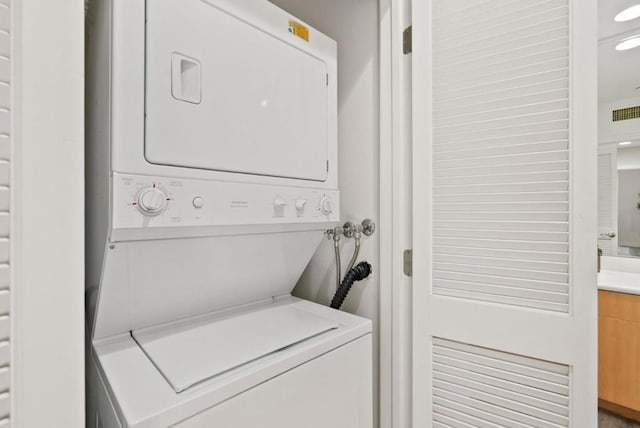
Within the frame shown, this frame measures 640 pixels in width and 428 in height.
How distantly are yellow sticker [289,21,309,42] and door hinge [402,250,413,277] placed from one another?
1105 mm

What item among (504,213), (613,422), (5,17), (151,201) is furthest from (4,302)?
(613,422)

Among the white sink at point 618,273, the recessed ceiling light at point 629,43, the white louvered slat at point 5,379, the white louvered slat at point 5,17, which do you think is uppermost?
the recessed ceiling light at point 629,43

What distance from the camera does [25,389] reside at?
0.44 metres

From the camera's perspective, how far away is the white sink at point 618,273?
2560 millimetres

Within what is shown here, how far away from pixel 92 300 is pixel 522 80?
1.85 m

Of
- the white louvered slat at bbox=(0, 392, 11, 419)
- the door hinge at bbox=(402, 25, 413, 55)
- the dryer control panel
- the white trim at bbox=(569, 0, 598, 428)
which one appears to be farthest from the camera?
the door hinge at bbox=(402, 25, 413, 55)

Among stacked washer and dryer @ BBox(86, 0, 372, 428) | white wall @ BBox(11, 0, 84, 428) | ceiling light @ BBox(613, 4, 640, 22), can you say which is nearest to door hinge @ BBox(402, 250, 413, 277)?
stacked washer and dryer @ BBox(86, 0, 372, 428)

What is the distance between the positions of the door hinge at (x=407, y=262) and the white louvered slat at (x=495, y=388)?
33cm

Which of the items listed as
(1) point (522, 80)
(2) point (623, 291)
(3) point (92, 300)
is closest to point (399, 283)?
(1) point (522, 80)

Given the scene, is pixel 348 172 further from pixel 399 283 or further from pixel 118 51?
pixel 118 51

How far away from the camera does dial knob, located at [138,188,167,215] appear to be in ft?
2.94

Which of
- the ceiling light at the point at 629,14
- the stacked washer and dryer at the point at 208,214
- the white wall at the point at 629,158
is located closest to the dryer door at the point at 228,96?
the stacked washer and dryer at the point at 208,214

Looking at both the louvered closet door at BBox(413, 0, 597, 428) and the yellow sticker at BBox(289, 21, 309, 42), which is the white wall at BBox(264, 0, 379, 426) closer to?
the louvered closet door at BBox(413, 0, 597, 428)

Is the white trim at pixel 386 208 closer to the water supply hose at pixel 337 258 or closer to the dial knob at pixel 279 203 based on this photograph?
the water supply hose at pixel 337 258
